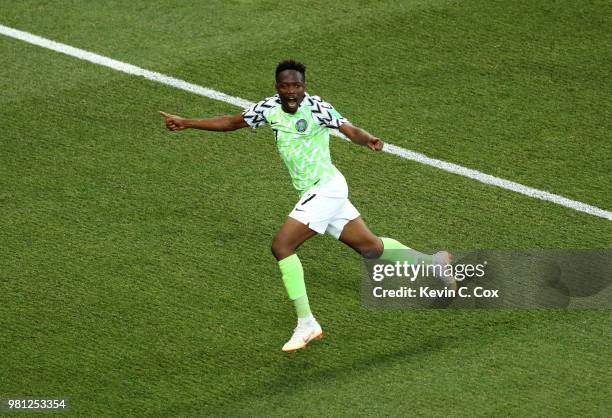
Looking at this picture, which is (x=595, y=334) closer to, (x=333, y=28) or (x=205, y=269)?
(x=205, y=269)

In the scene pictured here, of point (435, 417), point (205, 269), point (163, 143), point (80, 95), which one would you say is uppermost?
point (80, 95)

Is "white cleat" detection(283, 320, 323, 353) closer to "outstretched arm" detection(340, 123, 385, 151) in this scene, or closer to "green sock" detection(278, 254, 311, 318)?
"green sock" detection(278, 254, 311, 318)

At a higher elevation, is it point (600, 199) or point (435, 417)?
point (600, 199)

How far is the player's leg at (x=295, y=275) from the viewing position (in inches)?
379

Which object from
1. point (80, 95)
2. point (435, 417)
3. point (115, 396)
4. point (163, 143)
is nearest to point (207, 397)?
point (115, 396)

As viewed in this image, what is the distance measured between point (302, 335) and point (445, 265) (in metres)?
1.38

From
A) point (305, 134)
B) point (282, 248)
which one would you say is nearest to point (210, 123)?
point (305, 134)

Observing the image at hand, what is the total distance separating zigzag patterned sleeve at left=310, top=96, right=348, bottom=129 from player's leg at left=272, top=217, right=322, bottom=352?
0.73 meters

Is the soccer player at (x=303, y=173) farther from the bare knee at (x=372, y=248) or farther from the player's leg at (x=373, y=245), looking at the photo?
the bare knee at (x=372, y=248)

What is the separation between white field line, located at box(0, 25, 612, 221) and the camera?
11.4 m

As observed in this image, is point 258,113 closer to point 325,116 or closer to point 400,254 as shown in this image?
point 325,116

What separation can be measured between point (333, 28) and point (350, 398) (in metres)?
6.08

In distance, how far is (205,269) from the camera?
10.7 metres

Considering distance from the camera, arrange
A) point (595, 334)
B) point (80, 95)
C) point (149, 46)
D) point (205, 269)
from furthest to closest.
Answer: point (149, 46) < point (80, 95) < point (205, 269) < point (595, 334)
